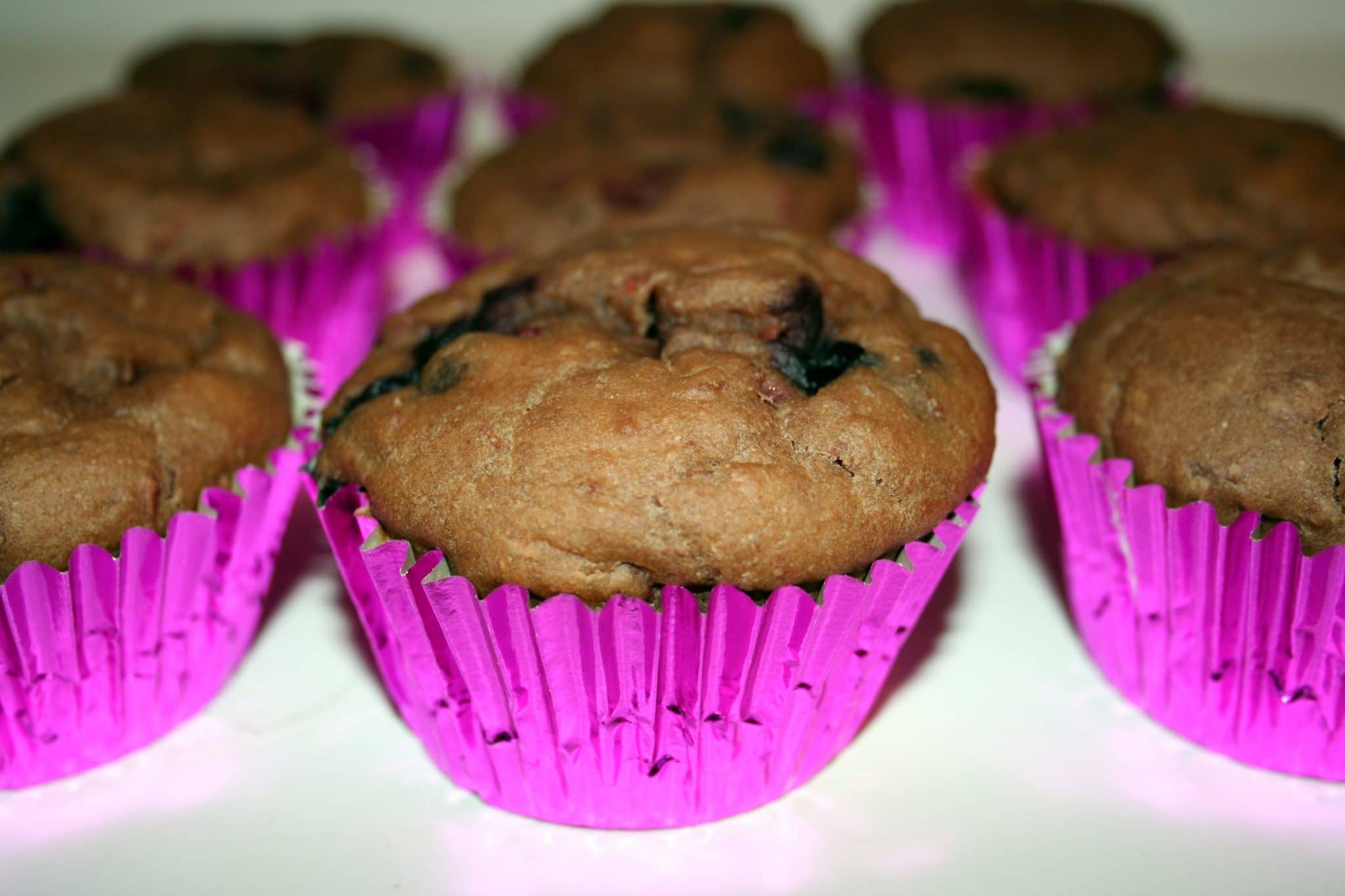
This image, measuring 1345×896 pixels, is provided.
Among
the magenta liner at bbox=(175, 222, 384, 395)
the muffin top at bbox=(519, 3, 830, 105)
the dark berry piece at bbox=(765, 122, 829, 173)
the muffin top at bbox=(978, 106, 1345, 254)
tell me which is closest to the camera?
the muffin top at bbox=(978, 106, 1345, 254)

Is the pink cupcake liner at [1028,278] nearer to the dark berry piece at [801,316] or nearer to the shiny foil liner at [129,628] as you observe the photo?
the dark berry piece at [801,316]

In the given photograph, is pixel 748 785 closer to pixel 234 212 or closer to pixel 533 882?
pixel 533 882

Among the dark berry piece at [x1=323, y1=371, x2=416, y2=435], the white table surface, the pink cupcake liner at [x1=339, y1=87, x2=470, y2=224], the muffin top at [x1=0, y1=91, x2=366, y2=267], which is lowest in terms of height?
the white table surface

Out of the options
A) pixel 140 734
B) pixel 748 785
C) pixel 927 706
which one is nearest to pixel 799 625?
pixel 748 785

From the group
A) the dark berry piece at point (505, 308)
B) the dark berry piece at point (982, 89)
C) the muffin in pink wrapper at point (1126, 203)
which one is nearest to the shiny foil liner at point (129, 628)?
the dark berry piece at point (505, 308)

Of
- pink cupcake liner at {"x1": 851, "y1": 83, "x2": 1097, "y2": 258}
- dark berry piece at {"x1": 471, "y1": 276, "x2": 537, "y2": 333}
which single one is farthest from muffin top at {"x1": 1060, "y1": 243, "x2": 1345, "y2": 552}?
pink cupcake liner at {"x1": 851, "y1": 83, "x2": 1097, "y2": 258}

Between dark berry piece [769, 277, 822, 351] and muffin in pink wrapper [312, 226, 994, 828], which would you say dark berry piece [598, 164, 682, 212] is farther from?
dark berry piece [769, 277, 822, 351]
